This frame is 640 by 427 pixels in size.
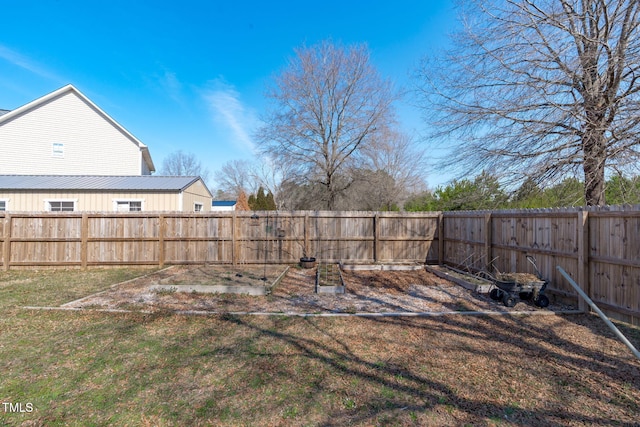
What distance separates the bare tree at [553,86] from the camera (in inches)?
240

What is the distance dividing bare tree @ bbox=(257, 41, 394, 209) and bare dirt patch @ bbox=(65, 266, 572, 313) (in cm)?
1054

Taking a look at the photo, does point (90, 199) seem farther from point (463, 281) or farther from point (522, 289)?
point (522, 289)

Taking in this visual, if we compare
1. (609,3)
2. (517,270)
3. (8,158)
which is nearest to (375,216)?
(517,270)

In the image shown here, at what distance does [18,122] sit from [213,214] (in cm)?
1349

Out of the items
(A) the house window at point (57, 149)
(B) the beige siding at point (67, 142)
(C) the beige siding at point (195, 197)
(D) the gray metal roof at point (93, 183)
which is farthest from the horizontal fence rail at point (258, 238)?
(A) the house window at point (57, 149)

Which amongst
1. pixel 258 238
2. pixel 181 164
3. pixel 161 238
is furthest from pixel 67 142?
pixel 181 164

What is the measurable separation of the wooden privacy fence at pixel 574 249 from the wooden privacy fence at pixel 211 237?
2538mm

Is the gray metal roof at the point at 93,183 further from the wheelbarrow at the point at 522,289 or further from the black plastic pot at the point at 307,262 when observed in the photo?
the wheelbarrow at the point at 522,289

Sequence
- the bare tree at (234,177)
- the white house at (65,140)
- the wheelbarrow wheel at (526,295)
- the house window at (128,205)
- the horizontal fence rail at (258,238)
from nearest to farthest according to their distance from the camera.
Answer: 1. the wheelbarrow wheel at (526,295)
2. the horizontal fence rail at (258,238)
3. the house window at (128,205)
4. the white house at (65,140)
5. the bare tree at (234,177)

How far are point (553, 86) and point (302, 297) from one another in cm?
720

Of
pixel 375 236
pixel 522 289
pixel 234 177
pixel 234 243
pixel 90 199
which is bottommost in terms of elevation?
pixel 522 289

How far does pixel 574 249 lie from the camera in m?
5.14

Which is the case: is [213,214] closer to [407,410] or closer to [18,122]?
[407,410]

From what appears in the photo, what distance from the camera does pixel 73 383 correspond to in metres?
2.83
